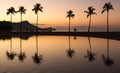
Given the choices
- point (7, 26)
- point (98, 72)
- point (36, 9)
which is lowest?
point (98, 72)

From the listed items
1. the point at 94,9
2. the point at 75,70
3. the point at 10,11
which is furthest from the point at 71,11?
the point at 75,70

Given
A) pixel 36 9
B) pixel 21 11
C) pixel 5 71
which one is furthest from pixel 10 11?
pixel 5 71

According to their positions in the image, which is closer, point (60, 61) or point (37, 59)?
point (60, 61)

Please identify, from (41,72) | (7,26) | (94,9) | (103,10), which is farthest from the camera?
(7,26)

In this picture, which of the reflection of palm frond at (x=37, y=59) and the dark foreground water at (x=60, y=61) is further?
the reflection of palm frond at (x=37, y=59)

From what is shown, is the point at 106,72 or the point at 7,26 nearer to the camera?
the point at 106,72

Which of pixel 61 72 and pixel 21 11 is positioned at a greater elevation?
pixel 21 11

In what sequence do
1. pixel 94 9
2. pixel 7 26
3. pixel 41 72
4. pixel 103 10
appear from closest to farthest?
pixel 41 72 → pixel 103 10 → pixel 94 9 → pixel 7 26

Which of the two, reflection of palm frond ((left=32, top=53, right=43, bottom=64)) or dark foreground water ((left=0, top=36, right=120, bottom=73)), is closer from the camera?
dark foreground water ((left=0, top=36, right=120, bottom=73))

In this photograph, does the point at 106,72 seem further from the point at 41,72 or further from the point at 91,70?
the point at 41,72

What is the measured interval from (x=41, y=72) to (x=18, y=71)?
1652mm

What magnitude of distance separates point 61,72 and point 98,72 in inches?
100

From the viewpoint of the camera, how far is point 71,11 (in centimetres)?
12019

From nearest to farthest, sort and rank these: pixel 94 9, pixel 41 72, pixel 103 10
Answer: pixel 41 72 → pixel 103 10 → pixel 94 9
